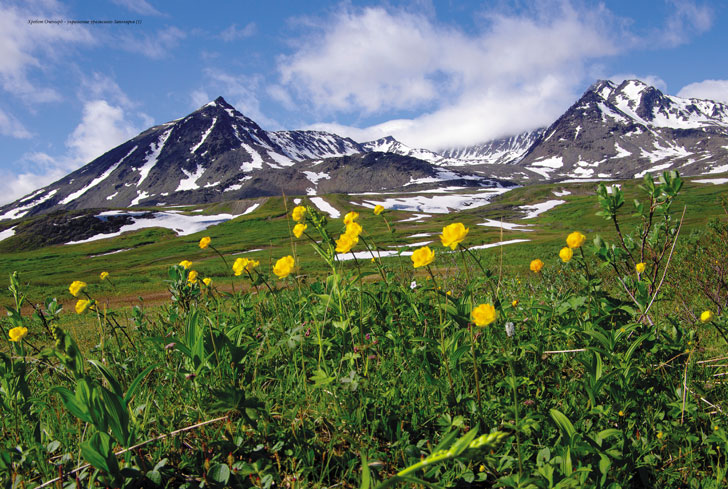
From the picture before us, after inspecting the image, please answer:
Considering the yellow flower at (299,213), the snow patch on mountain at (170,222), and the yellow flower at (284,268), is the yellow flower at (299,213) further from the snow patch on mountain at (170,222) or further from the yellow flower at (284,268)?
the snow patch on mountain at (170,222)

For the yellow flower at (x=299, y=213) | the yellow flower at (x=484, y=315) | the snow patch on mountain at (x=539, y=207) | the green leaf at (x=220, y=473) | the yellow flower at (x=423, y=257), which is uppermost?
the yellow flower at (x=299, y=213)

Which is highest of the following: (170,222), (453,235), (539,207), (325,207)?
(170,222)

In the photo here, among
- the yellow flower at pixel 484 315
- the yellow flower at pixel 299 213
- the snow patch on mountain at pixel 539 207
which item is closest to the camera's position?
the yellow flower at pixel 484 315

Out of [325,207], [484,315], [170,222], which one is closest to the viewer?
[484,315]

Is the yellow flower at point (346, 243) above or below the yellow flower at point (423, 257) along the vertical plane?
above

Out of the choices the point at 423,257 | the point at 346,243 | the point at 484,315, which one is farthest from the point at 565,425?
the point at 346,243

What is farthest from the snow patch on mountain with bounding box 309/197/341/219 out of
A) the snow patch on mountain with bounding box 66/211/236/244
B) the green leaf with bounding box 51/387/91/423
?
the green leaf with bounding box 51/387/91/423

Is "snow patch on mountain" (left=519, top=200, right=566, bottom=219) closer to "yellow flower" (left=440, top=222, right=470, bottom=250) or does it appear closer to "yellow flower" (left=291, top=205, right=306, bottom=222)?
"yellow flower" (left=291, top=205, right=306, bottom=222)

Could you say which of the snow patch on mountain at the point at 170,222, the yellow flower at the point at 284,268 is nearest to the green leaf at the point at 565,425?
the yellow flower at the point at 284,268

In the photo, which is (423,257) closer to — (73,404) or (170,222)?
(73,404)

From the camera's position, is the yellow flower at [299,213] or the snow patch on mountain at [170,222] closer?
the yellow flower at [299,213]

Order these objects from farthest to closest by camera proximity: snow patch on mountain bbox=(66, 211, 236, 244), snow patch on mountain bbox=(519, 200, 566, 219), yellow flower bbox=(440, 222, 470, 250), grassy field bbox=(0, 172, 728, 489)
→ snow patch on mountain bbox=(66, 211, 236, 244) → snow patch on mountain bbox=(519, 200, 566, 219) → yellow flower bbox=(440, 222, 470, 250) → grassy field bbox=(0, 172, 728, 489)

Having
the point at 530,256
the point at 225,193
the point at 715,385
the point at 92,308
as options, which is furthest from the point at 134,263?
the point at 225,193

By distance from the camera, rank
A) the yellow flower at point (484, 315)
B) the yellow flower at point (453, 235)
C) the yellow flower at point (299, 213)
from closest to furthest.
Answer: the yellow flower at point (484, 315)
the yellow flower at point (453, 235)
the yellow flower at point (299, 213)
